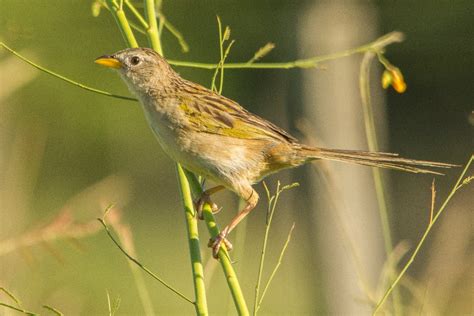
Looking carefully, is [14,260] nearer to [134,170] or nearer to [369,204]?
[369,204]

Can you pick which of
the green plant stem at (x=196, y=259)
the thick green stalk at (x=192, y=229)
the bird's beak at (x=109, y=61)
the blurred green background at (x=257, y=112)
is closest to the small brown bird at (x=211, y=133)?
the bird's beak at (x=109, y=61)

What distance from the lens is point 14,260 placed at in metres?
4.46

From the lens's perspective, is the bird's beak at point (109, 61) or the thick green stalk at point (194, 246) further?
the bird's beak at point (109, 61)

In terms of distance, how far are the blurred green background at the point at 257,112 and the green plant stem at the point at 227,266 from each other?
4467 millimetres

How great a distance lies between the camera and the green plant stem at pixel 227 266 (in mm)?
2764

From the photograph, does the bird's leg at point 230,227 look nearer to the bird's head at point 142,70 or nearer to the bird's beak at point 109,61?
the bird's head at point 142,70

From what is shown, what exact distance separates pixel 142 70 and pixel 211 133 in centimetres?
40

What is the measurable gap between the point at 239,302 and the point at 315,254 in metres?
6.19

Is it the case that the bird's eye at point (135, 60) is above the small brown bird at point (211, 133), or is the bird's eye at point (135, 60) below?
above

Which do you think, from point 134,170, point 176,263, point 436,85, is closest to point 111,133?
point 134,170

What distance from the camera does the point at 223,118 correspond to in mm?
4078

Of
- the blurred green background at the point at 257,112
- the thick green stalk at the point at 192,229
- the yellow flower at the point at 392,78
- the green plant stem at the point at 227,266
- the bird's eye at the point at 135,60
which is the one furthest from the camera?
the blurred green background at the point at 257,112

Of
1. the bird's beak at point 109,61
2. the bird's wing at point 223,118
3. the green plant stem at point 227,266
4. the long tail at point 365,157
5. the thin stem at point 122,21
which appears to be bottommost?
the green plant stem at point 227,266

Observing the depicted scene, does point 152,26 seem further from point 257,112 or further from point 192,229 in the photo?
point 257,112
